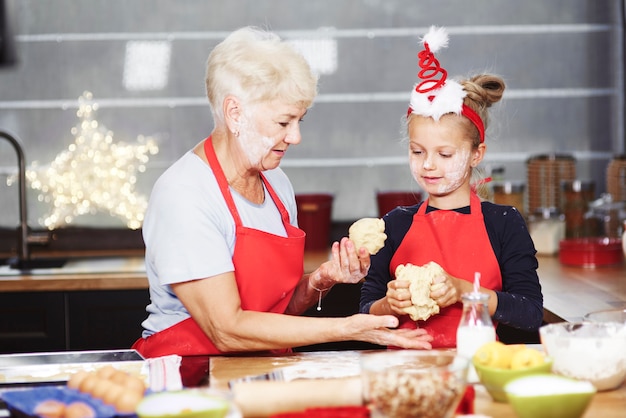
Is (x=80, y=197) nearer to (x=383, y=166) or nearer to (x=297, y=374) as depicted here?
(x=383, y=166)

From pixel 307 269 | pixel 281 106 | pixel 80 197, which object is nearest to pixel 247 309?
pixel 281 106

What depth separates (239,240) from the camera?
7.38ft

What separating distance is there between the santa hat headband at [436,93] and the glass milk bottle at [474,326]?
0.73 metres

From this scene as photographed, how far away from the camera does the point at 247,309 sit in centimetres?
229

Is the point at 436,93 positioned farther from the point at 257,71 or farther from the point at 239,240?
the point at 239,240

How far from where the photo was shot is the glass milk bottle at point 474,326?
1.77 m

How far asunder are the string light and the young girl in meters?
2.09

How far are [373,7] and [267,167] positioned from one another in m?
2.26

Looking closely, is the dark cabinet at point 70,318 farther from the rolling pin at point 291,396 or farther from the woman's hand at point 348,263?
the rolling pin at point 291,396

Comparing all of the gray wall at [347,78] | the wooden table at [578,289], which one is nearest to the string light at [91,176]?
the gray wall at [347,78]

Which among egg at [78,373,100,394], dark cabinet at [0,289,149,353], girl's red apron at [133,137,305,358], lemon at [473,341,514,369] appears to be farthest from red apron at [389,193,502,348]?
dark cabinet at [0,289,149,353]

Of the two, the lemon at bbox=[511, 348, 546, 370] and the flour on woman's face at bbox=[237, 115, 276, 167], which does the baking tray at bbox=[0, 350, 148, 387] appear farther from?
the lemon at bbox=[511, 348, 546, 370]

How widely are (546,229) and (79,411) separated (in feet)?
9.24

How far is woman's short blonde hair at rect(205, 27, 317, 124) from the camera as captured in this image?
2.20m
